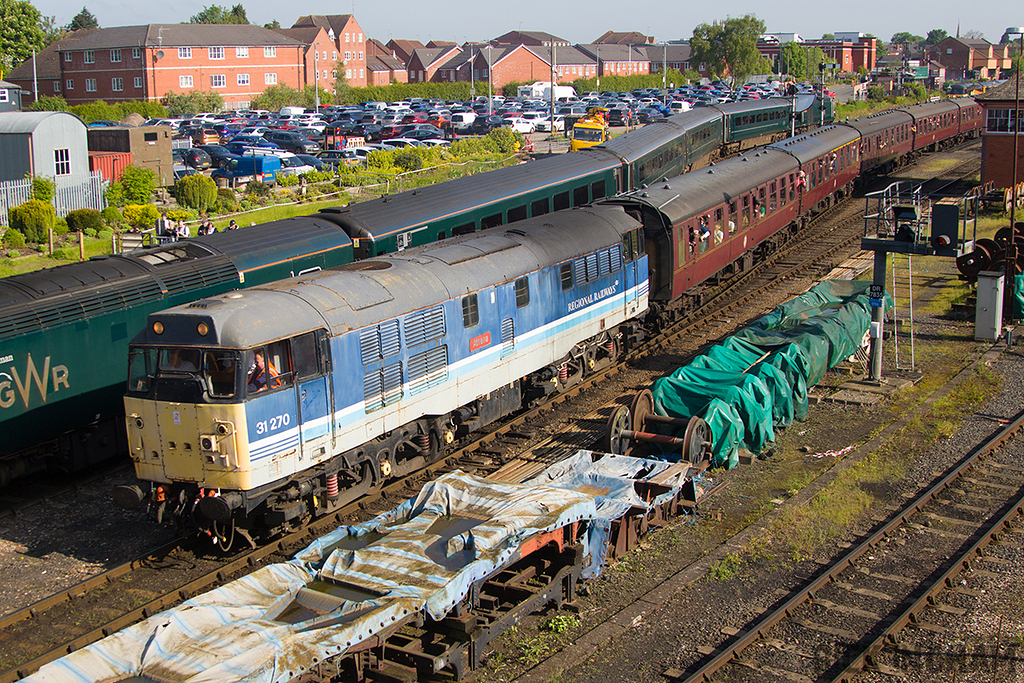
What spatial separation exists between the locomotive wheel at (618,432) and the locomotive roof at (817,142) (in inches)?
828

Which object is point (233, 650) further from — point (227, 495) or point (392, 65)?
point (392, 65)

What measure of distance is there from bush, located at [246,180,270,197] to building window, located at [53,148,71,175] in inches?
325

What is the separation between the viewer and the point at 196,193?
41.7 m

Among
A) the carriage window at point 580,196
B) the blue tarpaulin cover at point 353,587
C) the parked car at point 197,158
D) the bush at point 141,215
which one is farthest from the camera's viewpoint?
the parked car at point 197,158

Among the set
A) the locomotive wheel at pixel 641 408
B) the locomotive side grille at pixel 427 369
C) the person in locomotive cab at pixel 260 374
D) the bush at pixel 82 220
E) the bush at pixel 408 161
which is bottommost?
the locomotive wheel at pixel 641 408

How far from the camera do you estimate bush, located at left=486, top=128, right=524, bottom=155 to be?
62.4 meters

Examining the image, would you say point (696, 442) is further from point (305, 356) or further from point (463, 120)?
point (463, 120)

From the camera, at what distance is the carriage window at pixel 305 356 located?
1312 cm

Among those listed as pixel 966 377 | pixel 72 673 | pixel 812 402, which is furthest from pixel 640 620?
pixel 966 377

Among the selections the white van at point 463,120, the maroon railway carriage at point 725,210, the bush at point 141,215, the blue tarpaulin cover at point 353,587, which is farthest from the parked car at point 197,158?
the blue tarpaulin cover at point 353,587

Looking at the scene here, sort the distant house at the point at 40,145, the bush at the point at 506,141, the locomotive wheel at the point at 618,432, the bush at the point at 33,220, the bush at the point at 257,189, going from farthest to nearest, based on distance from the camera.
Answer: the bush at the point at 506,141 < the bush at the point at 257,189 < the distant house at the point at 40,145 < the bush at the point at 33,220 < the locomotive wheel at the point at 618,432

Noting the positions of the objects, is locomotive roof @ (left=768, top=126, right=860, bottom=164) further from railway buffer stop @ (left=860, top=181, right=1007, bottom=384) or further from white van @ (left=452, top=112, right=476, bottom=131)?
white van @ (left=452, top=112, right=476, bottom=131)

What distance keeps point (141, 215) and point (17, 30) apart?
64.6m

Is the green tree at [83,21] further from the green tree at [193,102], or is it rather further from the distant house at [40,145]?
the distant house at [40,145]
